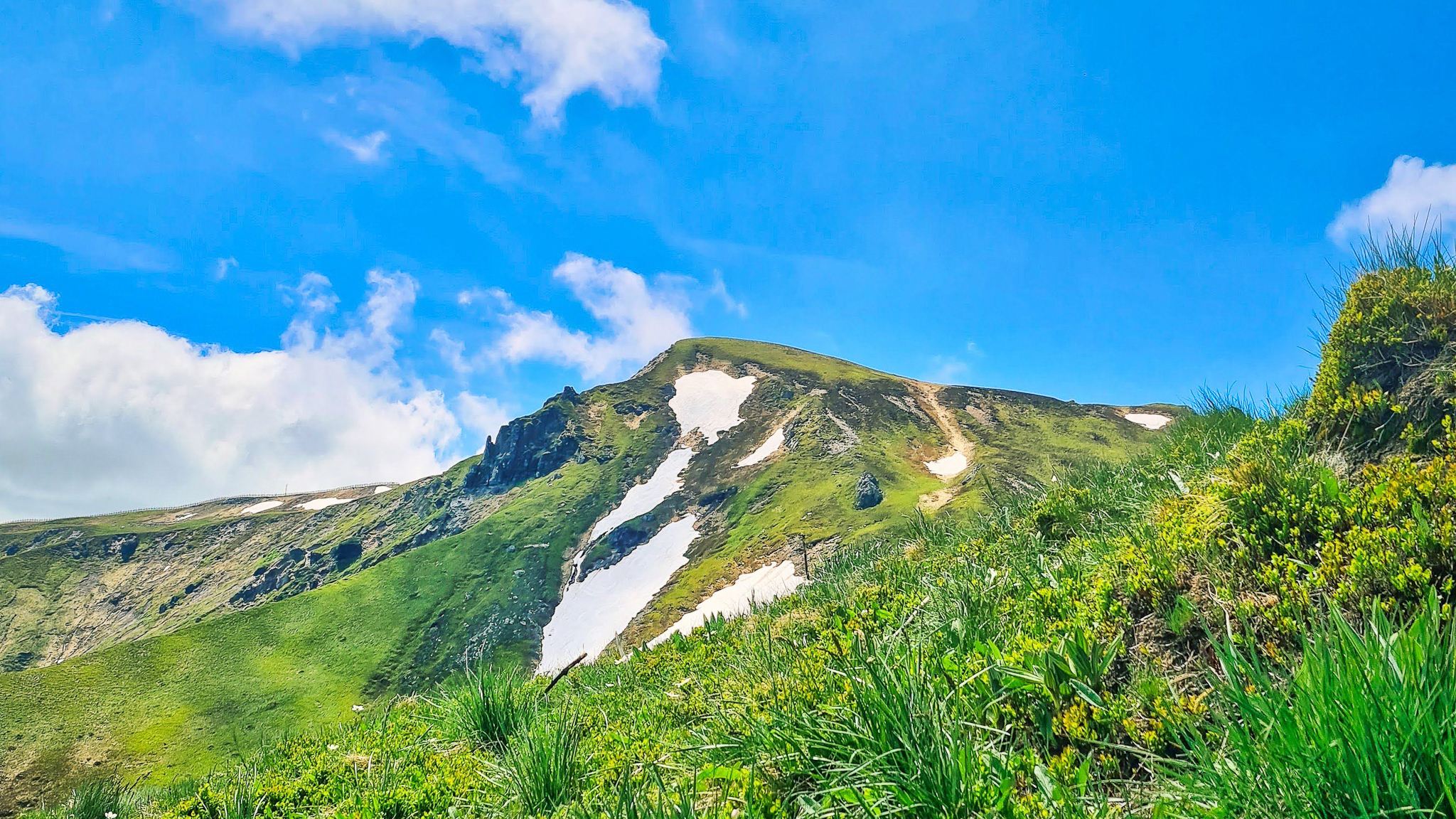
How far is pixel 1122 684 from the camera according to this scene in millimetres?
3893

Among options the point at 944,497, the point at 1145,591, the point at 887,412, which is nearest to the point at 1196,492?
the point at 1145,591

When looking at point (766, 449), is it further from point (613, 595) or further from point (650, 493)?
point (613, 595)

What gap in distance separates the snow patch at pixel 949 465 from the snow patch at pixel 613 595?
2359 inches

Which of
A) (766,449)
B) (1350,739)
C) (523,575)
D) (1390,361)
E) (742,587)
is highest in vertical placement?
(766,449)

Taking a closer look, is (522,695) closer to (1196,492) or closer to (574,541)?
(1196,492)

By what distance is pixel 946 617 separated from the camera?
530cm

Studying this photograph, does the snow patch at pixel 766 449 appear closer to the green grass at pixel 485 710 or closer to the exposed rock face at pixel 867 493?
the exposed rock face at pixel 867 493

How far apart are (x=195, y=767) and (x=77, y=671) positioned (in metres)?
40.4

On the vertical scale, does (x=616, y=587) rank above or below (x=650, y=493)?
below

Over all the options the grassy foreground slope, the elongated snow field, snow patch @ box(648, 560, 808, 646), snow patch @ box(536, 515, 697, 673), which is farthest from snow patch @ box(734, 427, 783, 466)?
the grassy foreground slope

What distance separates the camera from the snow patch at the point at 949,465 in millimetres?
149250

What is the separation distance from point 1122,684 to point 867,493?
414 feet

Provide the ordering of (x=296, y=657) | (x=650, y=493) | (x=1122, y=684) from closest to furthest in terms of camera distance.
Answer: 1. (x=1122, y=684)
2. (x=296, y=657)
3. (x=650, y=493)

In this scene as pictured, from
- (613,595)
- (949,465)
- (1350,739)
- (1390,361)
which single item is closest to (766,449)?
(949,465)
